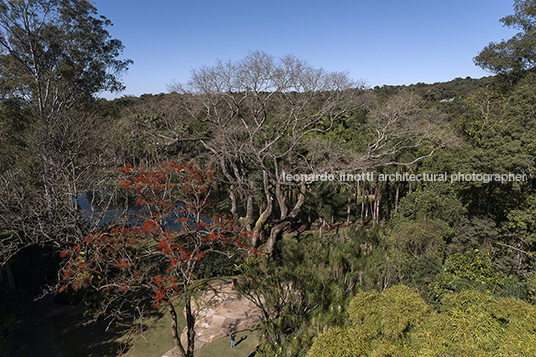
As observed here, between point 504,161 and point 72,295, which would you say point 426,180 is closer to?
point 504,161

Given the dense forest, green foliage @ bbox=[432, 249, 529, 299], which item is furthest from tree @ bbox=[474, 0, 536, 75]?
green foliage @ bbox=[432, 249, 529, 299]

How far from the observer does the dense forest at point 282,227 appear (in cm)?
400

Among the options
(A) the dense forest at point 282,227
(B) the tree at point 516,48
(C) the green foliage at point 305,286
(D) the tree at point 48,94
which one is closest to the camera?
(A) the dense forest at point 282,227

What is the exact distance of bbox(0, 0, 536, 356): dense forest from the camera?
400 cm

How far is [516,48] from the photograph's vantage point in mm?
21344

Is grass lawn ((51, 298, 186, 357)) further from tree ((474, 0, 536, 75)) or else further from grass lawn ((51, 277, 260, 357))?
tree ((474, 0, 536, 75))

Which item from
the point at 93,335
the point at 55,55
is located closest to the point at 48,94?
the point at 55,55

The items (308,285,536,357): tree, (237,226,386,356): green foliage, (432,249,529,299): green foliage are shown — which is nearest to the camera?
(308,285,536,357): tree

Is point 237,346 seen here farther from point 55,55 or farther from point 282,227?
point 55,55

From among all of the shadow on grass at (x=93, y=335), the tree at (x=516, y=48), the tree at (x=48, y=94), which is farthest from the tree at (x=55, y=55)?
the tree at (x=516, y=48)

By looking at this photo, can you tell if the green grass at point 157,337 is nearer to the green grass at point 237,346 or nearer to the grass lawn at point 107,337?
the grass lawn at point 107,337

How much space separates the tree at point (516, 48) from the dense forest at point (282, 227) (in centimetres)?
12

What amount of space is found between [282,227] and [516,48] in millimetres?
22732

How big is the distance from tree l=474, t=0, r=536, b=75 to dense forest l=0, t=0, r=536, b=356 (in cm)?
12
